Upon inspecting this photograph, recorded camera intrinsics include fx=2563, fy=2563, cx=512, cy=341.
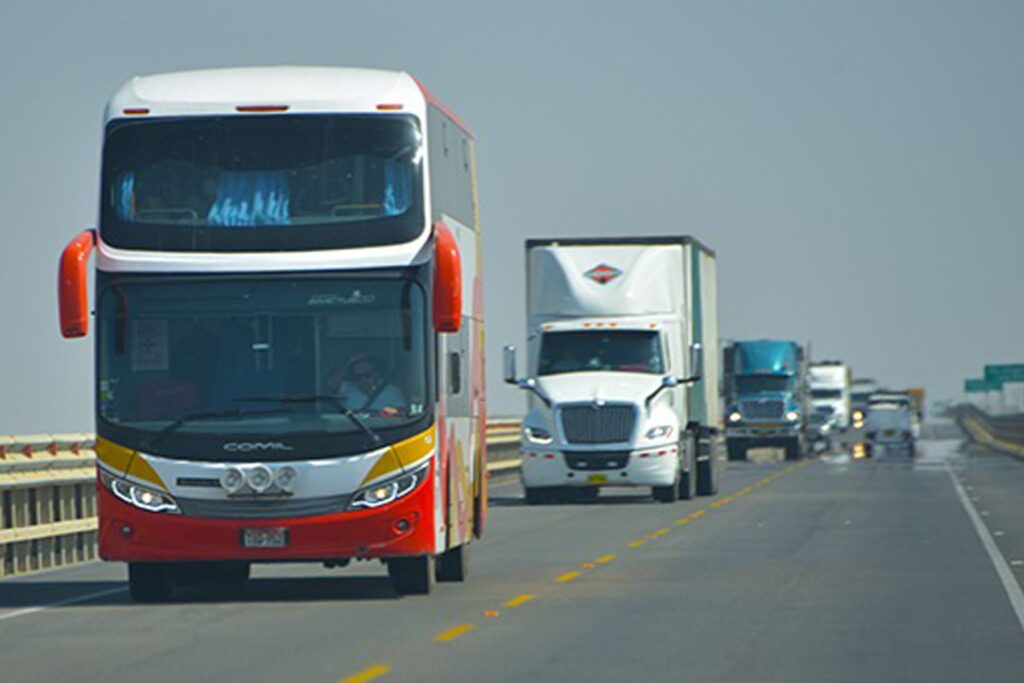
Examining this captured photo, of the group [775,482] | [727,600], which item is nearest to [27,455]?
[727,600]

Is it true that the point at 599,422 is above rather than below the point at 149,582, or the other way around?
above

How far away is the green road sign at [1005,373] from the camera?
142500mm

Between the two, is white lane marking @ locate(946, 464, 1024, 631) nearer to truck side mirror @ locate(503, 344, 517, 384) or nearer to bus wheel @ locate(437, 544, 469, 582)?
bus wheel @ locate(437, 544, 469, 582)

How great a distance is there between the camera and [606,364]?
1569 inches

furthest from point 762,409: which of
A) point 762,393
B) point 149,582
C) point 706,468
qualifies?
point 149,582

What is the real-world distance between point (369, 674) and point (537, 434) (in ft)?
85.2

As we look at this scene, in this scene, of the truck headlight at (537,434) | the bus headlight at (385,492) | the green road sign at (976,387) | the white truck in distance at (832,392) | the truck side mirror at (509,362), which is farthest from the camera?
the green road sign at (976,387)

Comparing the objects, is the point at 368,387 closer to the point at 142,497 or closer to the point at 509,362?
the point at 142,497

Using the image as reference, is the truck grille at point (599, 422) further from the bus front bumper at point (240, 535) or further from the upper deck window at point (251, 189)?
the bus front bumper at point (240, 535)

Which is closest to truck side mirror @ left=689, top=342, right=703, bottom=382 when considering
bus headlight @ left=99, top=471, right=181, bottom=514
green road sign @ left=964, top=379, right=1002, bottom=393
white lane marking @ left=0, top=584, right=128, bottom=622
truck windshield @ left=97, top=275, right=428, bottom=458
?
white lane marking @ left=0, top=584, right=128, bottom=622

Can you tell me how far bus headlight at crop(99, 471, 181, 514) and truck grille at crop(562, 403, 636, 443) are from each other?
67.8 ft

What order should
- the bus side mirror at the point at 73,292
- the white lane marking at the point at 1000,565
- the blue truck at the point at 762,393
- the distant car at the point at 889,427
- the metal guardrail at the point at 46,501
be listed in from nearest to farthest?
1. the bus side mirror at the point at 73,292
2. the white lane marking at the point at 1000,565
3. the metal guardrail at the point at 46,501
4. the blue truck at the point at 762,393
5. the distant car at the point at 889,427

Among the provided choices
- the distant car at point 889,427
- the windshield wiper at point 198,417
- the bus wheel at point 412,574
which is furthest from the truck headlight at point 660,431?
the distant car at point 889,427

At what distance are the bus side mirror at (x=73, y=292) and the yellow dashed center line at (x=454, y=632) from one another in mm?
3421
